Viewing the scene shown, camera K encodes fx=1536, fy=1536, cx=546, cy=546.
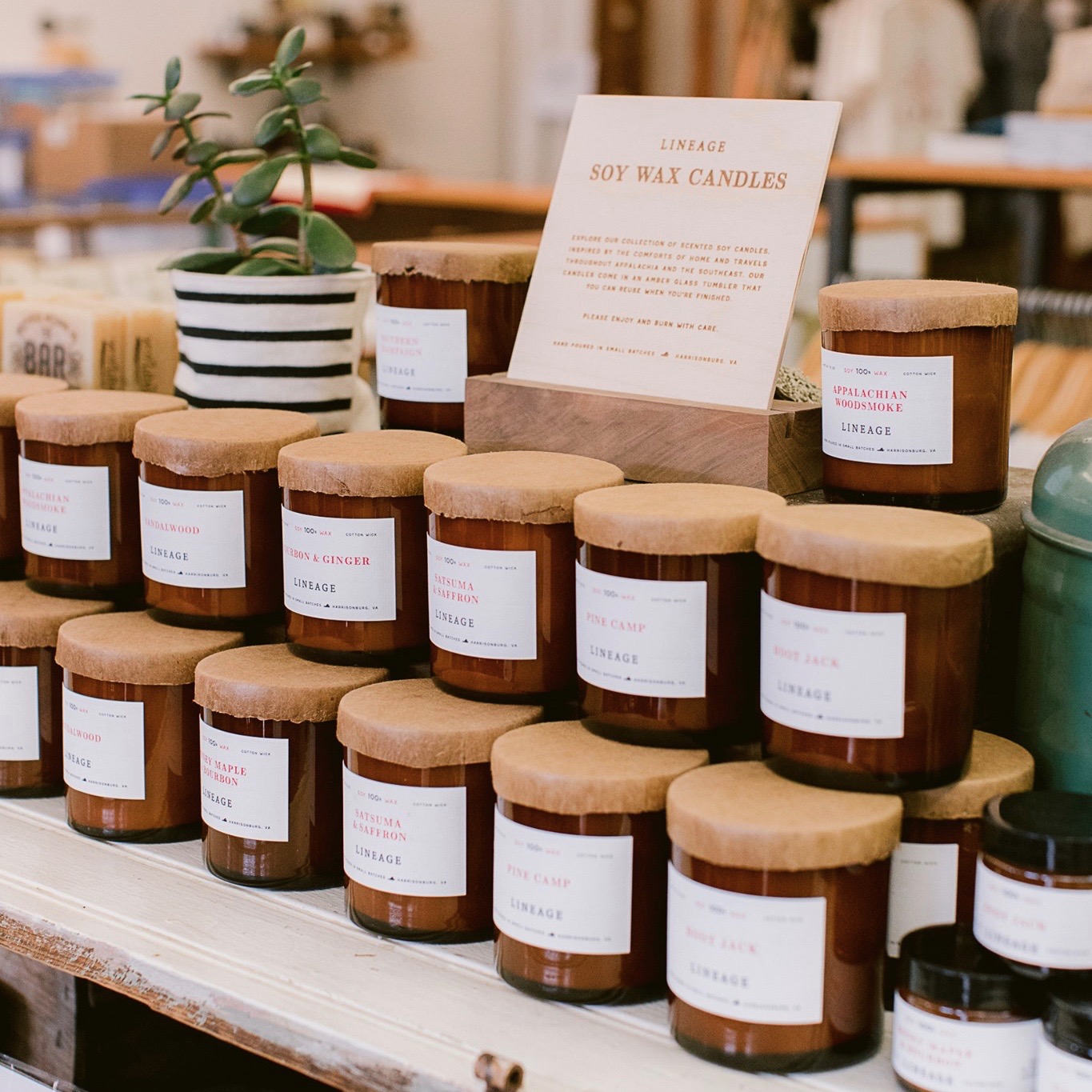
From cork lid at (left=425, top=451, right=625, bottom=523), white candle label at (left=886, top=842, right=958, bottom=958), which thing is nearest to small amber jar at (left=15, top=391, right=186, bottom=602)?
cork lid at (left=425, top=451, right=625, bottom=523)

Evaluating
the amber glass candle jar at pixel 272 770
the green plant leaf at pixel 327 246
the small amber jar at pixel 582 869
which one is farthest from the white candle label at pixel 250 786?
the green plant leaf at pixel 327 246

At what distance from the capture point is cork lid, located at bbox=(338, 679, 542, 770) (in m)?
1.09

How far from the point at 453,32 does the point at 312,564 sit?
735 cm

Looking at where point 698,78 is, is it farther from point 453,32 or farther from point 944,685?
point 944,685

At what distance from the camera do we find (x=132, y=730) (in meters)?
1.27

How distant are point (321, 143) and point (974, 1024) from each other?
1.04 m

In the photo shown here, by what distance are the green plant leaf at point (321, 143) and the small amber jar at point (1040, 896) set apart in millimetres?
964

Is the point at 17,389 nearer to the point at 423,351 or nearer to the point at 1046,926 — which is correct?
the point at 423,351

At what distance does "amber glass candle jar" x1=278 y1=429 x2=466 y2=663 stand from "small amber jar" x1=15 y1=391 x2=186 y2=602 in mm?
222

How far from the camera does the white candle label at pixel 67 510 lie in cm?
138

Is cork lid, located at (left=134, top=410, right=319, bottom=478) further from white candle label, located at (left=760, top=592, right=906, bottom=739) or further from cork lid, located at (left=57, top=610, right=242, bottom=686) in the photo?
white candle label, located at (left=760, top=592, right=906, bottom=739)

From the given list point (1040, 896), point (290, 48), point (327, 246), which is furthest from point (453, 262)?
point (1040, 896)

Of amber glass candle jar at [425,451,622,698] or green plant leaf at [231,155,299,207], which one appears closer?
amber glass candle jar at [425,451,622,698]

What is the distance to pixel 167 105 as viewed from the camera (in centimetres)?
157
